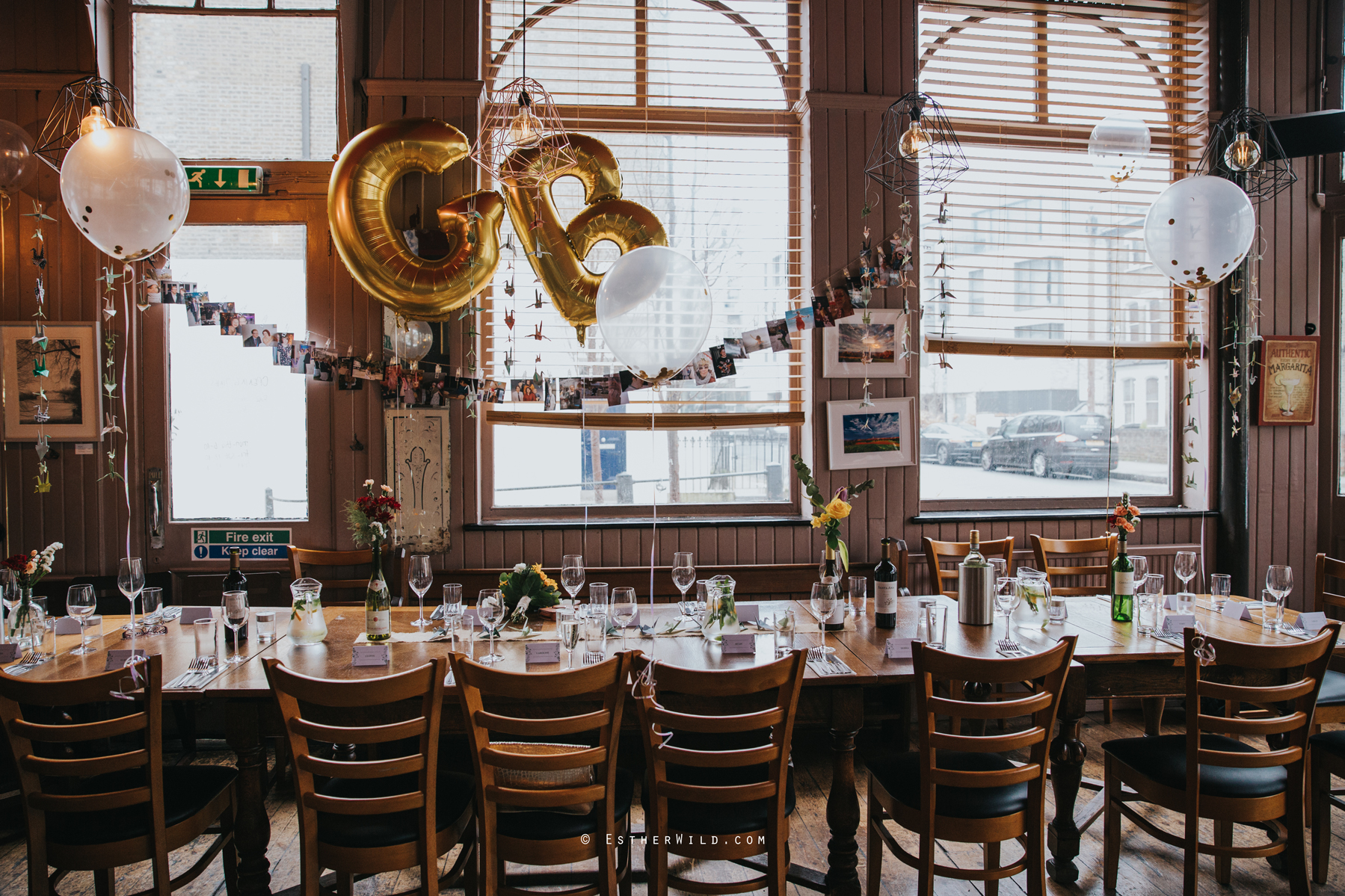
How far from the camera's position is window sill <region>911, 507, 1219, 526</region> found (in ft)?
13.5

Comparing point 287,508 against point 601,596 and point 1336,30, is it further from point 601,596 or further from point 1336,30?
point 1336,30

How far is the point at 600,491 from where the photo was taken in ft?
13.5

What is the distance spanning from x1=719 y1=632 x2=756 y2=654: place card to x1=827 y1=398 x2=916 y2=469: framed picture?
172cm

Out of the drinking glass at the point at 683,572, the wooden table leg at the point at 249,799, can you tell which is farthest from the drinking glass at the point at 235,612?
the drinking glass at the point at 683,572

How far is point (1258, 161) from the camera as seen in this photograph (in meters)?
3.63

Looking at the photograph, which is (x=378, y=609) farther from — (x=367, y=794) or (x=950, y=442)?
(x=950, y=442)

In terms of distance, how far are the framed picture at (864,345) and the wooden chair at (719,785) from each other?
7.54 feet

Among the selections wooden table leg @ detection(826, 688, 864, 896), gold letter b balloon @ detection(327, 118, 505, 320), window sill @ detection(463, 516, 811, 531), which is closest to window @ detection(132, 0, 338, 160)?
gold letter b balloon @ detection(327, 118, 505, 320)

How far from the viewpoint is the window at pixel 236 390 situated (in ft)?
12.8

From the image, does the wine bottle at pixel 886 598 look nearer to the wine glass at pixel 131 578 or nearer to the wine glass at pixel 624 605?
the wine glass at pixel 624 605

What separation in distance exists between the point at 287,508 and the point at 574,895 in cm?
265

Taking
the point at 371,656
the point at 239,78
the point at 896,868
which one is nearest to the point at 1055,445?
the point at 896,868

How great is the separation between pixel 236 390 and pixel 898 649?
3.32 metres

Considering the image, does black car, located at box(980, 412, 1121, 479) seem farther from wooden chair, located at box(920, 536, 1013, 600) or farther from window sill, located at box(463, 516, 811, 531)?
window sill, located at box(463, 516, 811, 531)
